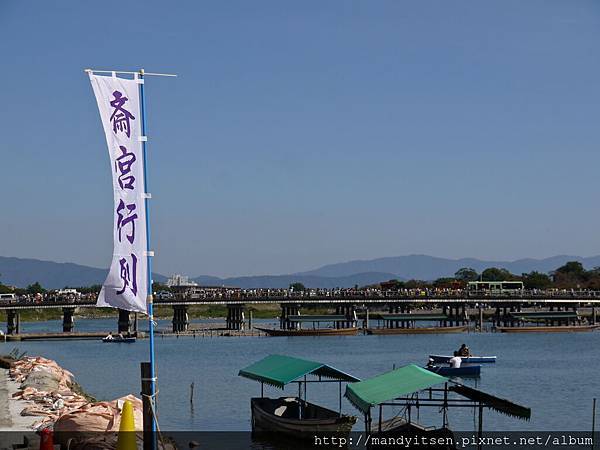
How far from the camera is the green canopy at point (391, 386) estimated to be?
103ft

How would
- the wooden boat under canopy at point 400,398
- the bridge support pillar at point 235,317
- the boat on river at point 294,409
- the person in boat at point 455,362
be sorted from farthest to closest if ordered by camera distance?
the bridge support pillar at point 235,317 → the person in boat at point 455,362 → the boat on river at point 294,409 → the wooden boat under canopy at point 400,398

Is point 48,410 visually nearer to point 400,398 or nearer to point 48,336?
point 400,398

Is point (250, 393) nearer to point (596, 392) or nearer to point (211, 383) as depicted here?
point (211, 383)

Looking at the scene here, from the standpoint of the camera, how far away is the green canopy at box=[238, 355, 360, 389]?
38250 mm

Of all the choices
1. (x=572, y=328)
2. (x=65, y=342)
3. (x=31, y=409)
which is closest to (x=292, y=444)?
(x=31, y=409)

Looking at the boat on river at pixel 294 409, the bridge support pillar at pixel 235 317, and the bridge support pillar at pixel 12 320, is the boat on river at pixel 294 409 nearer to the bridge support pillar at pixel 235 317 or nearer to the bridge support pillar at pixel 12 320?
the bridge support pillar at pixel 235 317

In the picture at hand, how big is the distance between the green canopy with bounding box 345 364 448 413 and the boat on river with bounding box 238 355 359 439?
2.32 metres

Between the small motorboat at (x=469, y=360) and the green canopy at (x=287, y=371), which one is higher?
the green canopy at (x=287, y=371)

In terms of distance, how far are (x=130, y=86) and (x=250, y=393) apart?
37.6 metres

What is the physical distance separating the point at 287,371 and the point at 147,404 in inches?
664

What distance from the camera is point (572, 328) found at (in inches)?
5453

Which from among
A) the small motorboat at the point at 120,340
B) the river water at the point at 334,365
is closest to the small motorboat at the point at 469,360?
the river water at the point at 334,365

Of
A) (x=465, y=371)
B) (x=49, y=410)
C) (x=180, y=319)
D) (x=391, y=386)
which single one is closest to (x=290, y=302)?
(x=180, y=319)

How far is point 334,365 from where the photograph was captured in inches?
3189
